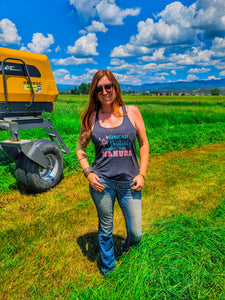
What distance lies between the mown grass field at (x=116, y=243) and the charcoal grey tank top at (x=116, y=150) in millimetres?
912

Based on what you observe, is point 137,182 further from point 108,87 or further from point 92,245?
point 92,245

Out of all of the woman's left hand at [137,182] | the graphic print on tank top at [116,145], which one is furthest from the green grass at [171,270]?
the graphic print on tank top at [116,145]

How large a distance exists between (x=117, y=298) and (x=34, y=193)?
2776 mm

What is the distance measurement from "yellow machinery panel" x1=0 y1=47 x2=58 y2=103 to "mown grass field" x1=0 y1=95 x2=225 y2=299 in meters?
1.68

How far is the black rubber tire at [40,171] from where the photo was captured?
3.93 m

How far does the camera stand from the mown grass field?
2.02 metres

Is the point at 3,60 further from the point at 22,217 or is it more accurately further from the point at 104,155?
the point at 104,155

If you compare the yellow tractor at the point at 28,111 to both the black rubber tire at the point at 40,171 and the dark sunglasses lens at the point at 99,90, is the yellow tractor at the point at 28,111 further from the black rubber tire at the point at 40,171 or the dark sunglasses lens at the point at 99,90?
the dark sunglasses lens at the point at 99,90

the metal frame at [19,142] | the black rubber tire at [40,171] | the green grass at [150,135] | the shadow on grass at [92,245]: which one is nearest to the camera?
the shadow on grass at [92,245]

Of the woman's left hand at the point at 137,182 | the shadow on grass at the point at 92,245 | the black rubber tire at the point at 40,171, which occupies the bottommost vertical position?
the shadow on grass at the point at 92,245

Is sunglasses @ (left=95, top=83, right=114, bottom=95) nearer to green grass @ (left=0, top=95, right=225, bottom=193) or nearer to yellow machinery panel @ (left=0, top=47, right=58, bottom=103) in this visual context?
yellow machinery panel @ (left=0, top=47, right=58, bottom=103)

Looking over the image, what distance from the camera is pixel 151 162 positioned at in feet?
21.4

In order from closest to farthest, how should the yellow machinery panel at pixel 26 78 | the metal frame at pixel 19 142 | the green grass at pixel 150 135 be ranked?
the metal frame at pixel 19 142, the yellow machinery panel at pixel 26 78, the green grass at pixel 150 135

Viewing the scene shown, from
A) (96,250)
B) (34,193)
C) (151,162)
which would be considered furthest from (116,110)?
(151,162)
